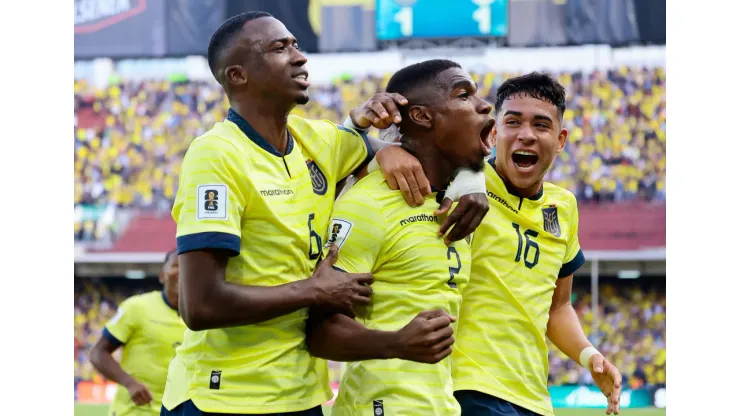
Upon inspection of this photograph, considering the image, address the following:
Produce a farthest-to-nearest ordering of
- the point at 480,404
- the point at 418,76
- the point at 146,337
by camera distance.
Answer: the point at 146,337
the point at 480,404
the point at 418,76

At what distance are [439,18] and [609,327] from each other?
823 centimetres

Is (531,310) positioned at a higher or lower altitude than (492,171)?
lower

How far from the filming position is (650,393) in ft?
62.5

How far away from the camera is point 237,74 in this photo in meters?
3.29

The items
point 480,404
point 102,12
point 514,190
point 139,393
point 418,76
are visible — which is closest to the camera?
point 418,76

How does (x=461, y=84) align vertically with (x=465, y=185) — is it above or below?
above

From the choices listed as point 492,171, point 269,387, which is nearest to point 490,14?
point 492,171

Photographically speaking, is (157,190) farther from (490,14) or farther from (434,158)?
(434,158)

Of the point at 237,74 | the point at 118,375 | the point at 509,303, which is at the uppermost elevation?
the point at 237,74

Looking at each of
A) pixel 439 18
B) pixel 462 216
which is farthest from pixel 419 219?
pixel 439 18

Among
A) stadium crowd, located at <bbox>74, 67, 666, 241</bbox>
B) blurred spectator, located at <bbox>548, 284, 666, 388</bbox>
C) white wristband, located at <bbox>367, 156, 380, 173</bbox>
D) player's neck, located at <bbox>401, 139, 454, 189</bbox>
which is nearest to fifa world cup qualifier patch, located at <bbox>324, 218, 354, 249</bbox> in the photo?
white wristband, located at <bbox>367, 156, 380, 173</bbox>

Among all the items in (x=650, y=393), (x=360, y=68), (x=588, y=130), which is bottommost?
(x=650, y=393)

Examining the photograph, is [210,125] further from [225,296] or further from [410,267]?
[225,296]

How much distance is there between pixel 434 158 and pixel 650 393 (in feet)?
55.2
